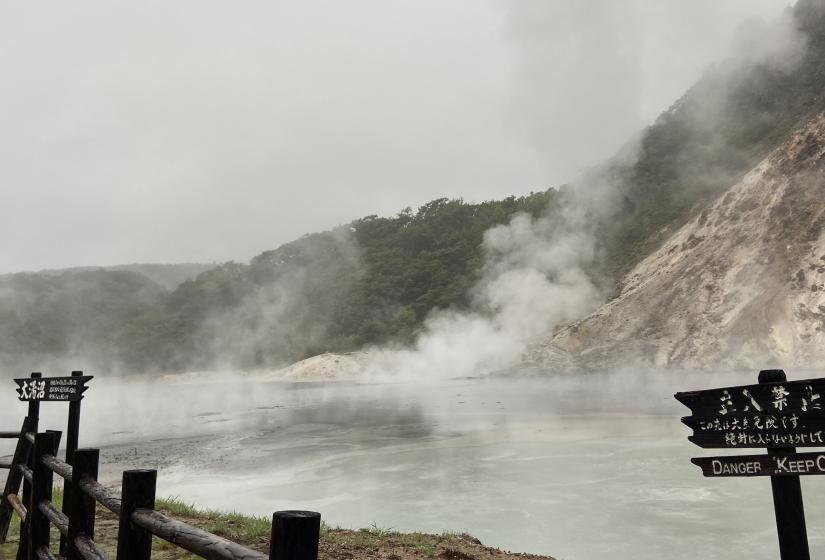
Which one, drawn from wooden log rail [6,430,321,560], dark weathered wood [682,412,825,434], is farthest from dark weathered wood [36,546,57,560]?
dark weathered wood [682,412,825,434]

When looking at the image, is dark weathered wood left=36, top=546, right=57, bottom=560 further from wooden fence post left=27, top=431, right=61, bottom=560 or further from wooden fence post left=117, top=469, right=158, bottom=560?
wooden fence post left=117, top=469, right=158, bottom=560

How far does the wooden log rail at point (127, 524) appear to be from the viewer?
1806 millimetres

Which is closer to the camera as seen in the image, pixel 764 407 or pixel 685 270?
pixel 764 407

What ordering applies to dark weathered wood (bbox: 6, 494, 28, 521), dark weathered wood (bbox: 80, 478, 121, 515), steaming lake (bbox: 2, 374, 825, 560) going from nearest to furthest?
dark weathered wood (bbox: 80, 478, 121, 515) → dark weathered wood (bbox: 6, 494, 28, 521) → steaming lake (bbox: 2, 374, 825, 560)

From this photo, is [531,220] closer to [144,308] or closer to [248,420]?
[248,420]

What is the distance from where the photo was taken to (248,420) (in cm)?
2400

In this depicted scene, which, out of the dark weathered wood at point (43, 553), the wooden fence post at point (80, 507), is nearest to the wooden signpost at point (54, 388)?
the dark weathered wood at point (43, 553)

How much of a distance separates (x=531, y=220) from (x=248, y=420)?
53.0 m

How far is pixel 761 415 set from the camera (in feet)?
11.3

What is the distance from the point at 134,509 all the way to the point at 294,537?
1.54m

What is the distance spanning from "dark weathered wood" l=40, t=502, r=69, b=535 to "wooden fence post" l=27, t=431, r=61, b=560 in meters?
0.09

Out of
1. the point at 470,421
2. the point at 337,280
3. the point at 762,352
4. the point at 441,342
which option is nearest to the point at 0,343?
the point at 337,280

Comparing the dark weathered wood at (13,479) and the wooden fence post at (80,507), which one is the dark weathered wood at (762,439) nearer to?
the wooden fence post at (80,507)

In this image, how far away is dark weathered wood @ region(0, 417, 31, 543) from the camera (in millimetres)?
6195
